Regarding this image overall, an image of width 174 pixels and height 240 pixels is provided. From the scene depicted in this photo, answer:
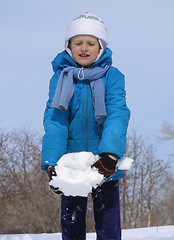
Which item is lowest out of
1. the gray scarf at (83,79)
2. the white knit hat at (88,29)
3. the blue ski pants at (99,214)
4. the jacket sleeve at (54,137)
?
the blue ski pants at (99,214)

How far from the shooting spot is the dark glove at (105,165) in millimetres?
2570

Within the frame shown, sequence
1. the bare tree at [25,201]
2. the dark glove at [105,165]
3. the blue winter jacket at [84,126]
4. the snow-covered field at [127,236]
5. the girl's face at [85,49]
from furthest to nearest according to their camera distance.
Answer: the bare tree at [25,201] < the snow-covered field at [127,236] < the girl's face at [85,49] < the blue winter jacket at [84,126] < the dark glove at [105,165]

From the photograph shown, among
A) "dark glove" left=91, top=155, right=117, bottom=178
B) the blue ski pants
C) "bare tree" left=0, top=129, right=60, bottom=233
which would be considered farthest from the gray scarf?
"bare tree" left=0, top=129, right=60, bottom=233

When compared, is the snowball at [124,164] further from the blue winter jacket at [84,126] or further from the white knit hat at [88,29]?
the white knit hat at [88,29]

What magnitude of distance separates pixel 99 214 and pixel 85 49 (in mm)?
1421

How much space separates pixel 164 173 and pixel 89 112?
50.2ft

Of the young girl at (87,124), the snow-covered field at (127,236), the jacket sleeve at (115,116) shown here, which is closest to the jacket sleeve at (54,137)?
the young girl at (87,124)

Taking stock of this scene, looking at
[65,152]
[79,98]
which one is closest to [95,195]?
[65,152]

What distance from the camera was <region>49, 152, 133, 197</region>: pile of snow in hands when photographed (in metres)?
2.59

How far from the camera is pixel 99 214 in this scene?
2826 mm

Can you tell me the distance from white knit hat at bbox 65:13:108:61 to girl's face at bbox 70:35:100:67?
0.04 m

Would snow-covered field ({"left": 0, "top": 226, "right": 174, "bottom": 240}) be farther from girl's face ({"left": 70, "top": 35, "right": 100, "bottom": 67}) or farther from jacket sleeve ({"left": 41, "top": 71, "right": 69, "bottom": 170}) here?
girl's face ({"left": 70, "top": 35, "right": 100, "bottom": 67})

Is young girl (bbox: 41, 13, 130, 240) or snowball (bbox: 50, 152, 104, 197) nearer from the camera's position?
snowball (bbox: 50, 152, 104, 197)

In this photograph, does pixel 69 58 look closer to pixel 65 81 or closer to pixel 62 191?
pixel 65 81
